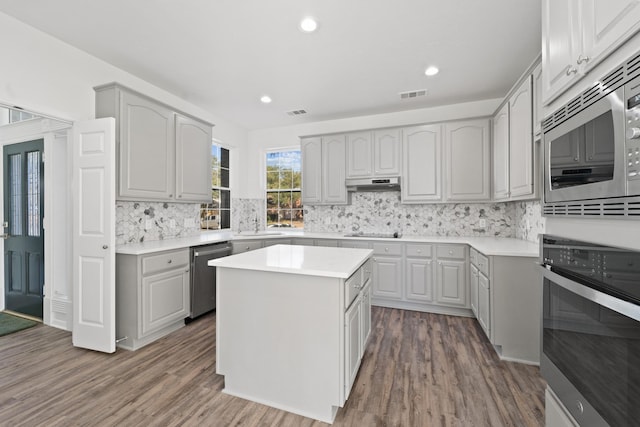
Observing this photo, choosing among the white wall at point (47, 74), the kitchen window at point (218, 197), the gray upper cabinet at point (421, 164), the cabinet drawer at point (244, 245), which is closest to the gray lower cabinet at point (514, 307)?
the gray upper cabinet at point (421, 164)

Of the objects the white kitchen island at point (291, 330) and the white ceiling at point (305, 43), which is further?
the white ceiling at point (305, 43)

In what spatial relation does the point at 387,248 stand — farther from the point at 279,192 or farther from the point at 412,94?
the point at 279,192

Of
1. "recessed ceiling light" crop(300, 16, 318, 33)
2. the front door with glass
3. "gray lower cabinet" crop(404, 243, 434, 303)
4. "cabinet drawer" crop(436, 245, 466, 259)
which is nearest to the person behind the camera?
"recessed ceiling light" crop(300, 16, 318, 33)

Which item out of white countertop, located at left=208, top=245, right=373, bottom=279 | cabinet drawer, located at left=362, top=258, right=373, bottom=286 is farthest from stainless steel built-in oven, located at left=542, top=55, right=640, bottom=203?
cabinet drawer, located at left=362, top=258, right=373, bottom=286

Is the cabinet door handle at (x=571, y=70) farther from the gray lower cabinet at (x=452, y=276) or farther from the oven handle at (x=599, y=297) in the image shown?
the gray lower cabinet at (x=452, y=276)

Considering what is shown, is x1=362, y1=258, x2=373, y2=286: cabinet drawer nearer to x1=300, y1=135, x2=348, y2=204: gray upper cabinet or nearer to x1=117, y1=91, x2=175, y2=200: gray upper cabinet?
x1=300, y1=135, x2=348, y2=204: gray upper cabinet

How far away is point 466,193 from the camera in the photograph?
3703 millimetres

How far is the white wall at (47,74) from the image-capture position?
7.58ft

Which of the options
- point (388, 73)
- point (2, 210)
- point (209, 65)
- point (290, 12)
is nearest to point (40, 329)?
point (2, 210)

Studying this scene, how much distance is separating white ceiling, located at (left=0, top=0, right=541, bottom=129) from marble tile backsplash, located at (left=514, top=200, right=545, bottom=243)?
1.47 metres

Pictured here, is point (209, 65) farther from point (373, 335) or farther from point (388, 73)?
point (373, 335)

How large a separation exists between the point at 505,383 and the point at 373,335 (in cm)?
119

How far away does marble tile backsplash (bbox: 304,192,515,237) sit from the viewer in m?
3.84

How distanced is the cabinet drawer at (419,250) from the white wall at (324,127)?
1.73m
